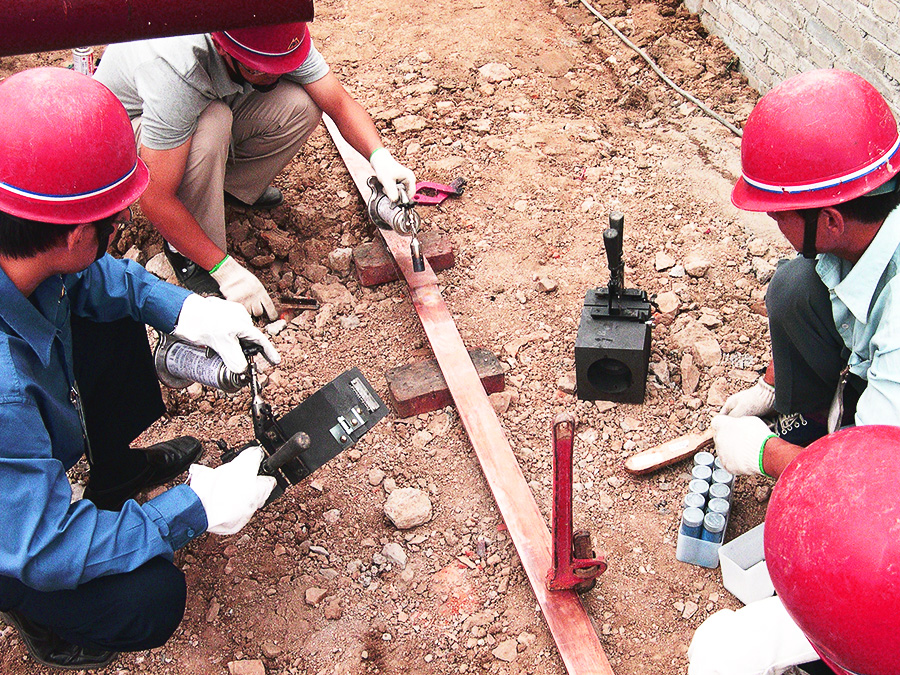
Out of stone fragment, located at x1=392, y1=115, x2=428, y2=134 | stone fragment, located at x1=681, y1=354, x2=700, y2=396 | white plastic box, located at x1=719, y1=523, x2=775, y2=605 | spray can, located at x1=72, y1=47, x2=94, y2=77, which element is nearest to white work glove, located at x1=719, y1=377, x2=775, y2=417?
stone fragment, located at x1=681, y1=354, x2=700, y2=396

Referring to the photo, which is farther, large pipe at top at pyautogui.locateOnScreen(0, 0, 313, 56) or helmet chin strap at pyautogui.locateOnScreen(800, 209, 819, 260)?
helmet chin strap at pyautogui.locateOnScreen(800, 209, 819, 260)

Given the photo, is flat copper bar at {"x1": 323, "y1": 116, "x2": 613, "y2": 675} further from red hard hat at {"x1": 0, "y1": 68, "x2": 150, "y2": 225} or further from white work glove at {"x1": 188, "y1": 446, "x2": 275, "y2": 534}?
red hard hat at {"x1": 0, "y1": 68, "x2": 150, "y2": 225}

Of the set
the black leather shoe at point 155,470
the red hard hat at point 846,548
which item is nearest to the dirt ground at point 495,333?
the black leather shoe at point 155,470

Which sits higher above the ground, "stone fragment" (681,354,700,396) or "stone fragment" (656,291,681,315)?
"stone fragment" (656,291,681,315)

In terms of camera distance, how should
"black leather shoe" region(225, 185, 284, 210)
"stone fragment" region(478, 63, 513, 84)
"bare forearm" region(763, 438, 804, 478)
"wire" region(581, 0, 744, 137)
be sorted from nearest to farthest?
"bare forearm" region(763, 438, 804, 478)
"black leather shoe" region(225, 185, 284, 210)
"wire" region(581, 0, 744, 137)
"stone fragment" region(478, 63, 513, 84)

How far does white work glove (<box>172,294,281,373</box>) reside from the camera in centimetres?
272

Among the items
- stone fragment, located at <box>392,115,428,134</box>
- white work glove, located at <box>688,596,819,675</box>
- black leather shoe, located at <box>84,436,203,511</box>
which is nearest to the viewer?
white work glove, located at <box>688,596,819,675</box>

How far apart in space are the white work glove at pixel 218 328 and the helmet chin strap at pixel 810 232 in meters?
1.74

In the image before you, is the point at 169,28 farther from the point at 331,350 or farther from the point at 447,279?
the point at 447,279

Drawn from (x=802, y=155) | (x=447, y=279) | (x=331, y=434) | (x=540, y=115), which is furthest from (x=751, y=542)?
(x=540, y=115)

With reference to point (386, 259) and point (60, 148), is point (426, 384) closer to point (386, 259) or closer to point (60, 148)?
point (386, 259)

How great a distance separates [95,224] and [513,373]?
5.60ft

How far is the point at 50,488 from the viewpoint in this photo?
2.00 m

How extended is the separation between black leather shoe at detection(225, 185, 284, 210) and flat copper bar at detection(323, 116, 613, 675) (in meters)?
0.51
